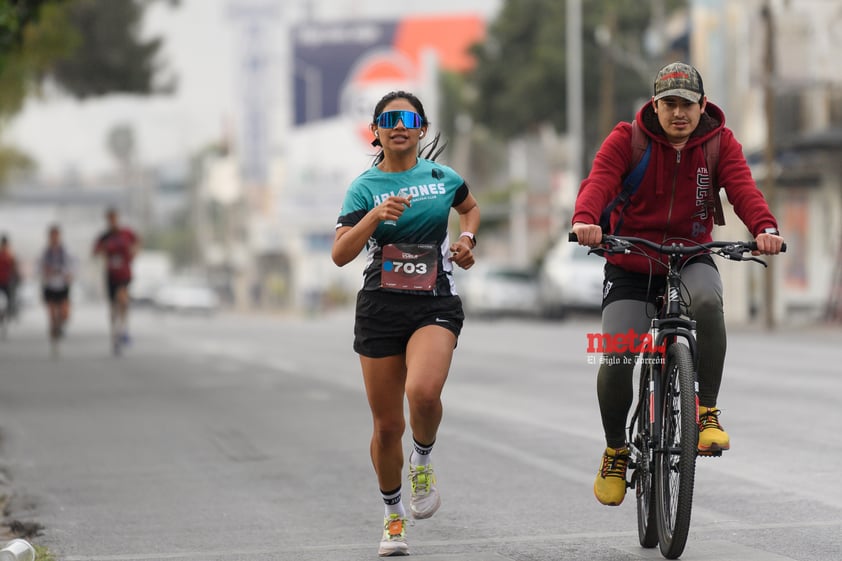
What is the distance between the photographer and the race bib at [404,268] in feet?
23.6

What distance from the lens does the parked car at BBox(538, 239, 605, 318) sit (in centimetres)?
3684

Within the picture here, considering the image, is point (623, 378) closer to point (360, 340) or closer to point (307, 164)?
point (360, 340)

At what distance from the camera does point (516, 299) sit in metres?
43.1

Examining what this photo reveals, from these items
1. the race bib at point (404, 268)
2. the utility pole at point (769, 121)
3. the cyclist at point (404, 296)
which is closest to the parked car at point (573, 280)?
the utility pole at point (769, 121)

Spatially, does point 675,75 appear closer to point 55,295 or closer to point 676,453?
point 676,453

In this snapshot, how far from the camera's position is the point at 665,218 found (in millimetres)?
7152

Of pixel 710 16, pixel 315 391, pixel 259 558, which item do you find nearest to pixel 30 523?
pixel 259 558

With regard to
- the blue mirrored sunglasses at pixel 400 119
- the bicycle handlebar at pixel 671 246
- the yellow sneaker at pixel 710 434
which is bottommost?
the yellow sneaker at pixel 710 434

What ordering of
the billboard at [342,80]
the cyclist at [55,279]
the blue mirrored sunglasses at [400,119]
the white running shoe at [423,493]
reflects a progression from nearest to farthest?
1. the blue mirrored sunglasses at [400,119]
2. the white running shoe at [423,493]
3. the cyclist at [55,279]
4. the billboard at [342,80]

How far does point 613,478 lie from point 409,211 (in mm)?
1347

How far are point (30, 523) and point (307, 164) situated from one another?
101 metres

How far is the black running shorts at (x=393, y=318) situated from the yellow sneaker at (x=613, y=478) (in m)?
0.81

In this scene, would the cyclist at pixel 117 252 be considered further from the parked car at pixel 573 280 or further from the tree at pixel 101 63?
the parked car at pixel 573 280

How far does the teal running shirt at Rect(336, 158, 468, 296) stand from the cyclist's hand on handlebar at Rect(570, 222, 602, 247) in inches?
24.6
